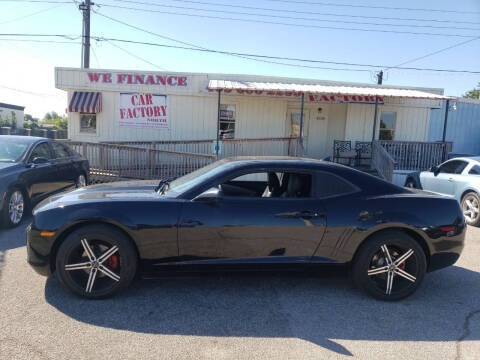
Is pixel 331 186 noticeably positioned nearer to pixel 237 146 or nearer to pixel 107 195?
pixel 107 195

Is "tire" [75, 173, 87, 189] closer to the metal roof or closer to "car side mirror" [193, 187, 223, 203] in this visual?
the metal roof

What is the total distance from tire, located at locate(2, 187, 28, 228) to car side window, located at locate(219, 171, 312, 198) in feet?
12.5

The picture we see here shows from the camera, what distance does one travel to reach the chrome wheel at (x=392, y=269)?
370cm

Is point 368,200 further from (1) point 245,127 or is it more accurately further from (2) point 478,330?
(1) point 245,127

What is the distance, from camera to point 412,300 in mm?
3787

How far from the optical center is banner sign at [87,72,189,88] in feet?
42.4

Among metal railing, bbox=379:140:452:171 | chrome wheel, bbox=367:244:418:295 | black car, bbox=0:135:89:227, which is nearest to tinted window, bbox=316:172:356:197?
chrome wheel, bbox=367:244:418:295

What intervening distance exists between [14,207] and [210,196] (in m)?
4.20

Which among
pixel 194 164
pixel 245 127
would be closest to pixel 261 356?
pixel 194 164

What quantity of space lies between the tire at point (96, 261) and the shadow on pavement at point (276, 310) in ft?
0.45

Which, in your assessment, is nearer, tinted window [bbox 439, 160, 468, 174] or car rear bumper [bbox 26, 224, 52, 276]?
car rear bumper [bbox 26, 224, 52, 276]

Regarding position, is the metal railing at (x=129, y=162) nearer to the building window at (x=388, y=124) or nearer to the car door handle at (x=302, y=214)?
the car door handle at (x=302, y=214)

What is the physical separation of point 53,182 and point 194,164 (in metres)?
5.11

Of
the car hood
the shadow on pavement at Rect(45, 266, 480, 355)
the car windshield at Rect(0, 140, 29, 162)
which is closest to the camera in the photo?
the shadow on pavement at Rect(45, 266, 480, 355)
